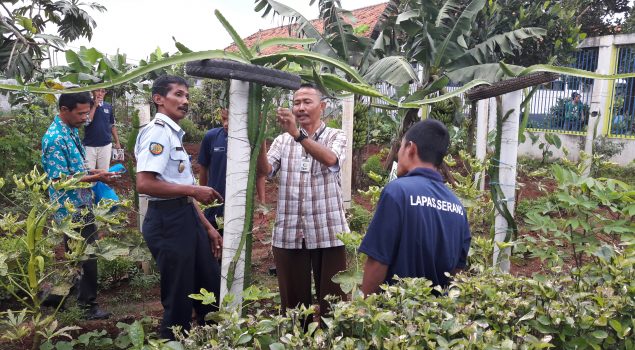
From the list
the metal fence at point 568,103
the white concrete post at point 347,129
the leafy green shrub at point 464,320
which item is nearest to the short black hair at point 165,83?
the leafy green shrub at point 464,320

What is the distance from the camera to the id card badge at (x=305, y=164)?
299 cm

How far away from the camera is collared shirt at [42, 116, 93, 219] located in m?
3.29

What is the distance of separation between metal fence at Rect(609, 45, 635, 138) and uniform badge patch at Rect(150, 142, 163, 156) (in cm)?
1016

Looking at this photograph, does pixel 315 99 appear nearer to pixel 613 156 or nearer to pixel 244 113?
pixel 244 113

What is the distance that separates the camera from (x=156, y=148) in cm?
253

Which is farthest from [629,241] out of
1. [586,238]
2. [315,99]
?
[315,99]

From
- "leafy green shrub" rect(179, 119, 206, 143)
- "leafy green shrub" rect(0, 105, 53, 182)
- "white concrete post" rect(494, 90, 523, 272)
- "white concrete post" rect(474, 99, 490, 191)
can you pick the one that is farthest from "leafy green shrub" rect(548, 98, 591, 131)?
"leafy green shrub" rect(0, 105, 53, 182)

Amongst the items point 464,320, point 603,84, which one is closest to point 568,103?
point 603,84

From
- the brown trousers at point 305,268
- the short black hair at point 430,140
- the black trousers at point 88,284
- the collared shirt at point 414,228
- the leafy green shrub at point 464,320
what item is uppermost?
the short black hair at point 430,140

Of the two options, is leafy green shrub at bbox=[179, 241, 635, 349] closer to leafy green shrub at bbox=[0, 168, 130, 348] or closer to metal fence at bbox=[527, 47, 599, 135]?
leafy green shrub at bbox=[0, 168, 130, 348]

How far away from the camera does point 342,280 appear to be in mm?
2291

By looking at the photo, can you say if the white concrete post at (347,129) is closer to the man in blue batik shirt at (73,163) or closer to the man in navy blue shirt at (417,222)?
the man in blue batik shirt at (73,163)

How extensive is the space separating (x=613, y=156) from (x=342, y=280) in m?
9.65

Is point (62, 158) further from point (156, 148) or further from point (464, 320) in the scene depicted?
point (464, 320)
